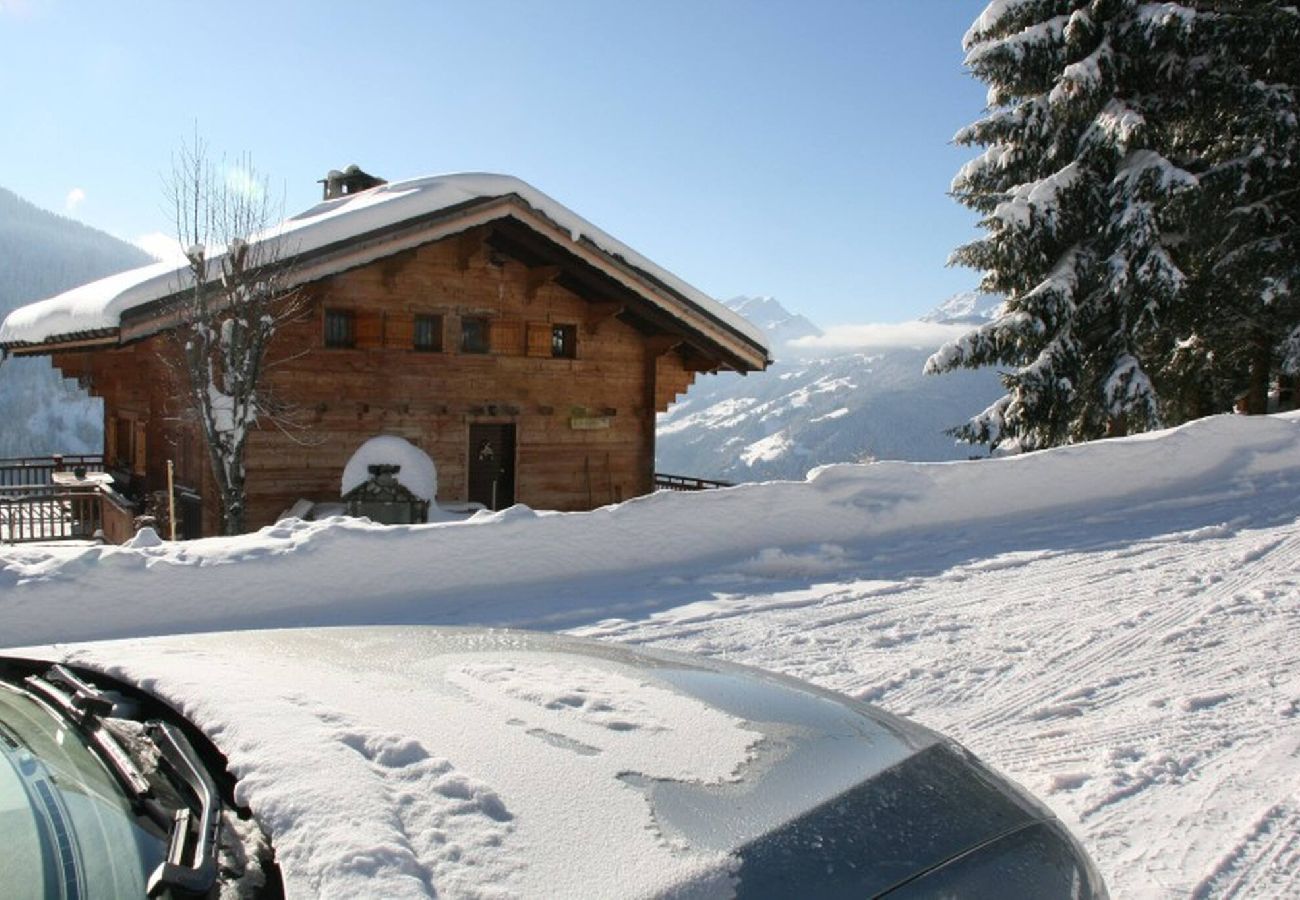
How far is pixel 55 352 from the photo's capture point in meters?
17.0

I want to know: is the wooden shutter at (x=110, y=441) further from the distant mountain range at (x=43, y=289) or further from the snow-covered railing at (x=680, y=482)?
the distant mountain range at (x=43, y=289)

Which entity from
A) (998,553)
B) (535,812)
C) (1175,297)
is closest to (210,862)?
(535,812)

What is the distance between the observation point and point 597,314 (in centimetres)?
1669

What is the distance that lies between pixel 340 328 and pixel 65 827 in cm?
1382

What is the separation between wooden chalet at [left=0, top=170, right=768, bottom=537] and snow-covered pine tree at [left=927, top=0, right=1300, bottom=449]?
215 inches

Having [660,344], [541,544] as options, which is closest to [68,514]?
[660,344]

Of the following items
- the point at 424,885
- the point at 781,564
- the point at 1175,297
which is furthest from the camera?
the point at 1175,297

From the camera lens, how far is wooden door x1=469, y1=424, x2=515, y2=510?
15859 mm

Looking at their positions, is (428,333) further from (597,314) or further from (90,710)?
(90,710)

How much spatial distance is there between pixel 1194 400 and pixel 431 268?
16211mm

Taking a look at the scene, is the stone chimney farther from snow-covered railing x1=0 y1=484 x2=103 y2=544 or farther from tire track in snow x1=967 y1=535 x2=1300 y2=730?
tire track in snow x1=967 y1=535 x2=1300 y2=730

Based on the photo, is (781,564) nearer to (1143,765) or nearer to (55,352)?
(1143,765)

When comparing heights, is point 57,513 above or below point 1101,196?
below

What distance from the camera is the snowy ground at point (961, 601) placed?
3760 mm
